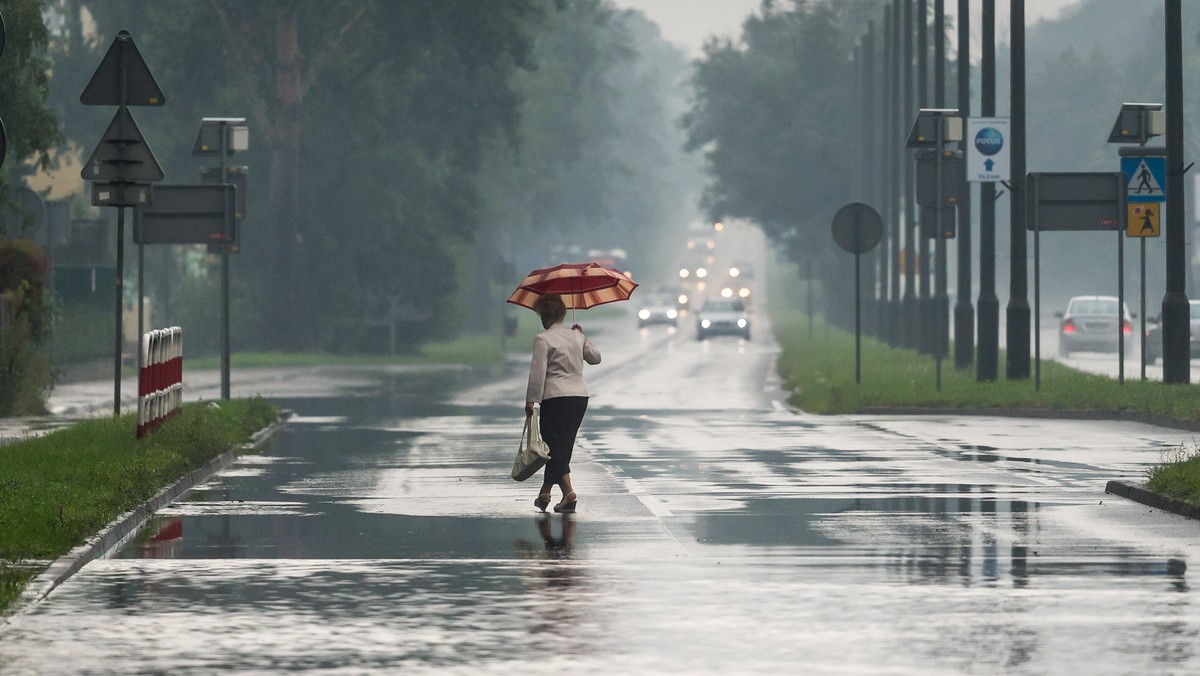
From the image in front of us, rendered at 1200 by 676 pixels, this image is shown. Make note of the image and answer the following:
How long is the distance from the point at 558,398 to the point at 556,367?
0.24 m

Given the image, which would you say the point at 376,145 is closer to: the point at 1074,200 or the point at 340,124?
the point at 340,124

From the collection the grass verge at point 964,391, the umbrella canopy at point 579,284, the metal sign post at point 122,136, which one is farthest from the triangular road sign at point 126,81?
the grass verge at point 964,391

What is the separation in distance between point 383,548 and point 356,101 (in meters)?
49.6

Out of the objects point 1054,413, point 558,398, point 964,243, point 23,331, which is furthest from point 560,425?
point 964,243

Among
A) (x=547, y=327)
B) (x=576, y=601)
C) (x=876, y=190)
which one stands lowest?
(x=576, y=601)

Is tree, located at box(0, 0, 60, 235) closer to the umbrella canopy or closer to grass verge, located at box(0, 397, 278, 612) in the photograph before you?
grass verge, located at box(0, 397, 278, 612)

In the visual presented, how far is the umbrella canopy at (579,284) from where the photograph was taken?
1794 cm

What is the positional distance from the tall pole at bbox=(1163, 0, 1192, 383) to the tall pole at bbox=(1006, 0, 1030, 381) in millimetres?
4454

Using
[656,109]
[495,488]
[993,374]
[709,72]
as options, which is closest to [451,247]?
[709,72]

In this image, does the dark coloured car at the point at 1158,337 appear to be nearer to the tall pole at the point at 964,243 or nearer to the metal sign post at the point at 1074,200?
the tall pole at the point at 964,243

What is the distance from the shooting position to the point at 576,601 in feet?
39.3

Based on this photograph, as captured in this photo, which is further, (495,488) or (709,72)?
(709,72)

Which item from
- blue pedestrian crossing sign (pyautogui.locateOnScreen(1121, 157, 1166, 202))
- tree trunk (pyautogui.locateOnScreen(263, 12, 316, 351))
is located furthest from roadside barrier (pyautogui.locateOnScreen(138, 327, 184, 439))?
tree trunk (pyautogui.locateOnScreen(263, 12, 316, 351))

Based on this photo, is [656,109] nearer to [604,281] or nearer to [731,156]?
[731,156]
